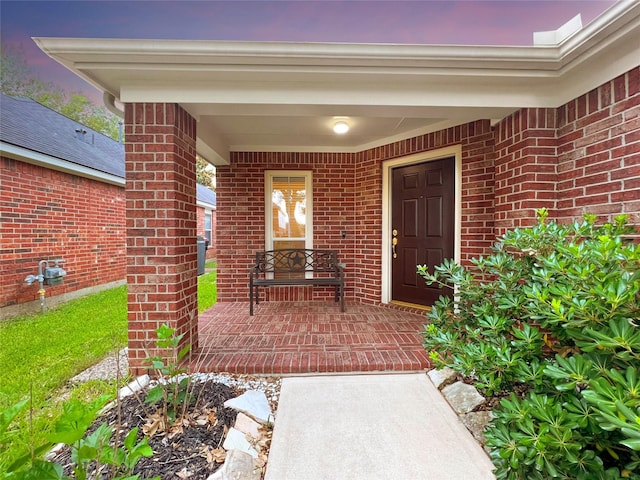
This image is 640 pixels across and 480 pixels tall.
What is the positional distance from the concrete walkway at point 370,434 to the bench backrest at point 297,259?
237cm

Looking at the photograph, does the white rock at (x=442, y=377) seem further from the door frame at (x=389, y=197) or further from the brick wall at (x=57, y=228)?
the brick wall at (x=57, y=228)

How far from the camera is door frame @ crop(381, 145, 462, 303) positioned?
11.6 ft

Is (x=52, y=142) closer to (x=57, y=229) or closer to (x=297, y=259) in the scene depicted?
(x=57, y=229)

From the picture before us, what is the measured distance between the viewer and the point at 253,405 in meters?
1.89

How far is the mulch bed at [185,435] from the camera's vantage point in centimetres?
141

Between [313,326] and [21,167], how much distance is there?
5.28 meters

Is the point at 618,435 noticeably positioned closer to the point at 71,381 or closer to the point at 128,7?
the point at 71,381

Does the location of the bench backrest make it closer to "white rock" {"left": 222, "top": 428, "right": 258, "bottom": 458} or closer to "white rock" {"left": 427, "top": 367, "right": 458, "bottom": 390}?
"white rock" {"left": 427, "top": 367, "right": 458, "bottom": 390}

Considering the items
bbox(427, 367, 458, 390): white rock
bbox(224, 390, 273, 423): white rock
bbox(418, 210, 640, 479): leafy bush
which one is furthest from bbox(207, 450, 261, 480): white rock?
bbox(427, 367, 458, 390): white rock

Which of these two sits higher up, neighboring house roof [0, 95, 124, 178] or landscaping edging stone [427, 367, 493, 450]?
neighboring house roof [0, 95, 124, 178]

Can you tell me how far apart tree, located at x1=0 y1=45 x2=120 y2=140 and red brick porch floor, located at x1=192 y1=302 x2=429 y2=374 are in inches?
444

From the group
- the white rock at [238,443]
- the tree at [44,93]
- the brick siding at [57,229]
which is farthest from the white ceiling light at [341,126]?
the tree at [44,93]

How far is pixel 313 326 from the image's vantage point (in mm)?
3270

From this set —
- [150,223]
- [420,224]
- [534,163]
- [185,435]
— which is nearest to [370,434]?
[185,435]
